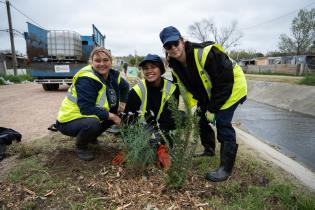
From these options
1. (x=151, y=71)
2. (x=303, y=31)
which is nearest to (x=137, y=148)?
(x=151, y=71)

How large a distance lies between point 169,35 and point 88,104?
125 cm

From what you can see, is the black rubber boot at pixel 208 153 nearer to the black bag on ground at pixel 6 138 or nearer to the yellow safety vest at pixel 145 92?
the yellow safety vest at pixel 145 92

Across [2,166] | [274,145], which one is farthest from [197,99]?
[274,145]

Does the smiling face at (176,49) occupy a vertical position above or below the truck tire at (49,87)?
above

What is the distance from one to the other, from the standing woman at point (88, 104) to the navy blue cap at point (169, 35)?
0.83 meters

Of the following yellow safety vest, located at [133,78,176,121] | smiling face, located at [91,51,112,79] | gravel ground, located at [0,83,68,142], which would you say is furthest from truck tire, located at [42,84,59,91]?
yellow safety vest, located at [133,78,176,121]

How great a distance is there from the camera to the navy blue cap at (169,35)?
2949 millimetres

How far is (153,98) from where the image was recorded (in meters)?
3.54

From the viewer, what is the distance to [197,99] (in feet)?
11.7

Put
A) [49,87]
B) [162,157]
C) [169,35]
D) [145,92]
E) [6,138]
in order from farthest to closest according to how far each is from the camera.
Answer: [49,87] → [6,138] → [145,92] → [162,157] → [169,35]

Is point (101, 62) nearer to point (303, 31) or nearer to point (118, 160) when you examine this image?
point (118, 160)

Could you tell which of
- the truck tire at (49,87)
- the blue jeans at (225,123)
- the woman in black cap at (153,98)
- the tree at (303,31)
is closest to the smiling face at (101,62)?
the woman in black cap at (153,98)

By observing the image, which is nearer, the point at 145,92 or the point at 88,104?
the point at 88,104

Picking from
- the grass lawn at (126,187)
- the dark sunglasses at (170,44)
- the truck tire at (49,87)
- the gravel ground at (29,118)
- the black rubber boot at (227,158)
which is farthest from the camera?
the truck tire at (49,87)
